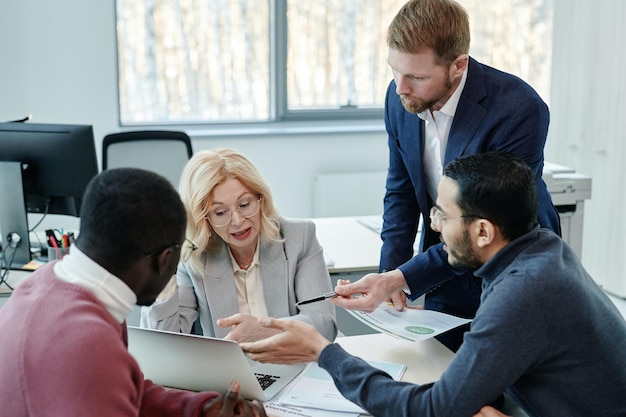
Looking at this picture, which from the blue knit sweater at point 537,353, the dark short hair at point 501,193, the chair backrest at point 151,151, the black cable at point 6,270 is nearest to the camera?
the blue knit sweater at point 537,353

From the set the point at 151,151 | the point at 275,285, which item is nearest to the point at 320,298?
the point at 275,285

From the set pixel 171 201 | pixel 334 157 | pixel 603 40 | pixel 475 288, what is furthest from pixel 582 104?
pixel 171 201

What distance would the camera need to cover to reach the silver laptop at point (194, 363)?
1616mm

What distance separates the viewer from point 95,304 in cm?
122

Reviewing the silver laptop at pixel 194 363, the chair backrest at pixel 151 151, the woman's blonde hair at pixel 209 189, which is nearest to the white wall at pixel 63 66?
the chair backrest at pixel 151 151

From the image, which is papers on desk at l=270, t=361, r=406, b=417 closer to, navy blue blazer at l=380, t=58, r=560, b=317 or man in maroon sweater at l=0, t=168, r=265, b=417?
navy blue blazer at l=380, t=58, r=560, b=317

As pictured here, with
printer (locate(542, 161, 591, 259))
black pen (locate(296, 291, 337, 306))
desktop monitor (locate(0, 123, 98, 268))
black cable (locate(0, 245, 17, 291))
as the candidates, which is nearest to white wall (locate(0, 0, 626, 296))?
printer (locate(542, 161, 591, 259))

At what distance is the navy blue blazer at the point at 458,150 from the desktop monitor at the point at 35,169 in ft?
4.00

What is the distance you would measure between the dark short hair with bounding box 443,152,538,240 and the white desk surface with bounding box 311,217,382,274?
142 cm

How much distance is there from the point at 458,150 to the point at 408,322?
0.48 metres

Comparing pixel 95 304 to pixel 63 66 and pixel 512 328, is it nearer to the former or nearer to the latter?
pixel 512 328

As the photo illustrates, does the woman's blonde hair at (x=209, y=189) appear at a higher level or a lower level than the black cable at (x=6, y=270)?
higher

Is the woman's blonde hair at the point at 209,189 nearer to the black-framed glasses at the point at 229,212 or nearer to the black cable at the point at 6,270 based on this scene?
the black-framed glasses at the point at 229,212

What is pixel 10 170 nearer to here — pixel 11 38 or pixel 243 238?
pixel 243 238
